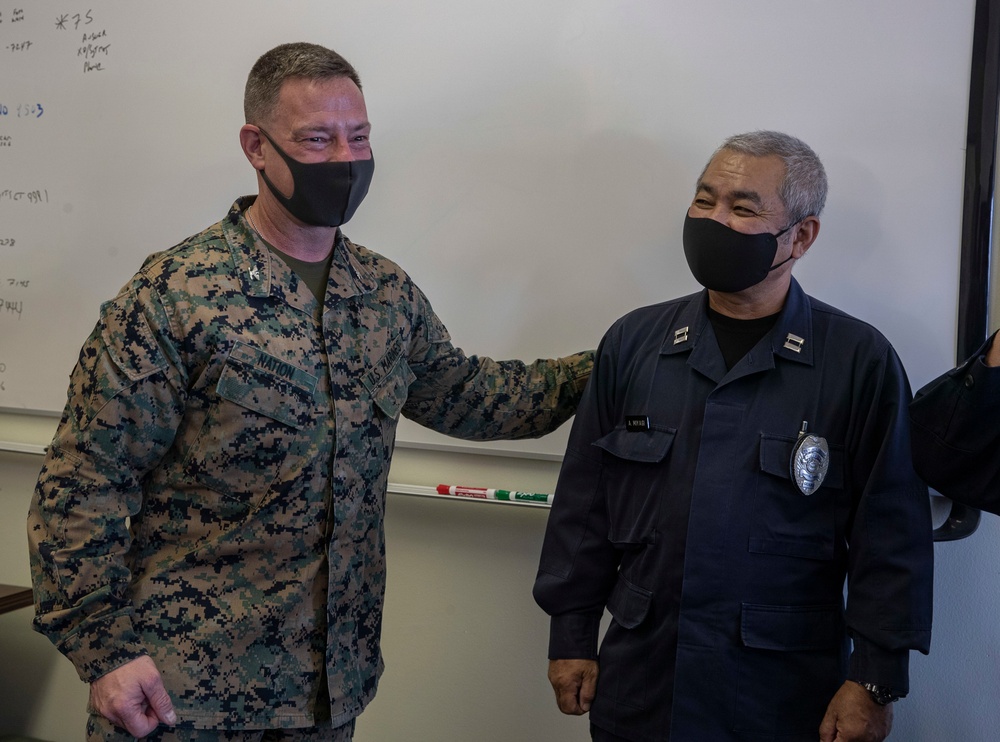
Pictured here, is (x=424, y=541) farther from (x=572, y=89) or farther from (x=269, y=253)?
(x=572, y=89)

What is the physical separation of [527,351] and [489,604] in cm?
61

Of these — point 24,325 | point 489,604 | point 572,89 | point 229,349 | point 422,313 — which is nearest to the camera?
point 229,349

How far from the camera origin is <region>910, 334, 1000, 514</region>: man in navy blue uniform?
1.35 meters

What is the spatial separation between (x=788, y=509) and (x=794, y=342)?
281 mm

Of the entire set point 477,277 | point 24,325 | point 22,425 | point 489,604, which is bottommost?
point 489,604

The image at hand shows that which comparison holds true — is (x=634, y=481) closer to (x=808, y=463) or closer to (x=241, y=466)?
(x=808, y=463)

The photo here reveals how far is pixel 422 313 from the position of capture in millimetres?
1844

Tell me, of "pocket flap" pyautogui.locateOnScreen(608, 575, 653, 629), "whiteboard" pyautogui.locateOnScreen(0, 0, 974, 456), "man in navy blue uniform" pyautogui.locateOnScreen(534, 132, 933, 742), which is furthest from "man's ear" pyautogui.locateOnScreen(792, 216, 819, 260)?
"pocket flap" pyautogui.locateOnScreen(608, 575, 653, 629)

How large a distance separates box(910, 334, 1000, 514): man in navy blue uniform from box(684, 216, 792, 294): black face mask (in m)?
0.33

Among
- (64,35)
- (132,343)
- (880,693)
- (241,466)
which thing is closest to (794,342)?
(880,693)

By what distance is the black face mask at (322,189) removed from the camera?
5.20ft

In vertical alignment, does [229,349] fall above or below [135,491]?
above

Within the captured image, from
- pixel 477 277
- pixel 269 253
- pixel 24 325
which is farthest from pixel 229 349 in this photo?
pixel 24 325

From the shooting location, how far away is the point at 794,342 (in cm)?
159
